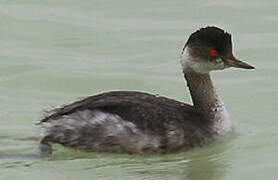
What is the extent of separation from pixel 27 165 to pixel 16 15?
15.2ft

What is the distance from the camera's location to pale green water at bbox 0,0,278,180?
874 centimetres

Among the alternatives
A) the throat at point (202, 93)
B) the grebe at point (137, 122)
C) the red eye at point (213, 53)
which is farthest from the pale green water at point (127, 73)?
the red eye at point (213, 53)

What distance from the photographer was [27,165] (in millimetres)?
8719

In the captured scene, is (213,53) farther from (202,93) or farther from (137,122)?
(137,122)

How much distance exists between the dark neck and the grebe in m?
0.15

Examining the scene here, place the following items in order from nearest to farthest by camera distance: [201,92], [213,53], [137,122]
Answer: [137,122], [213,53], [201,92]

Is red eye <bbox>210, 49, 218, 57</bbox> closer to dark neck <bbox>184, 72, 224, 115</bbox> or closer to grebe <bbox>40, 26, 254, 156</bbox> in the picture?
grebe <bbox>40, 26, 254, 156</bbox>

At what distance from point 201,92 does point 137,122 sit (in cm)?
88

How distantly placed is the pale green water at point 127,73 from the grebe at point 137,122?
105 millimetres

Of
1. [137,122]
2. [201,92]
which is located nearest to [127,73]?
[201,92]

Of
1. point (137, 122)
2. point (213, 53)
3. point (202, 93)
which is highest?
point (213, 53)

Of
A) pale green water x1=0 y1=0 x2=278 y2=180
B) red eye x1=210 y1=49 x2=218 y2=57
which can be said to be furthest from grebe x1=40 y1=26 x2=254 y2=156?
pale green water x1=0 y1=0 x2=278 y2=180

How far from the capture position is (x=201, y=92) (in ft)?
31.0

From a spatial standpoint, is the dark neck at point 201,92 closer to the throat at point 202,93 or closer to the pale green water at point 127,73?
the throat at point 202,93
